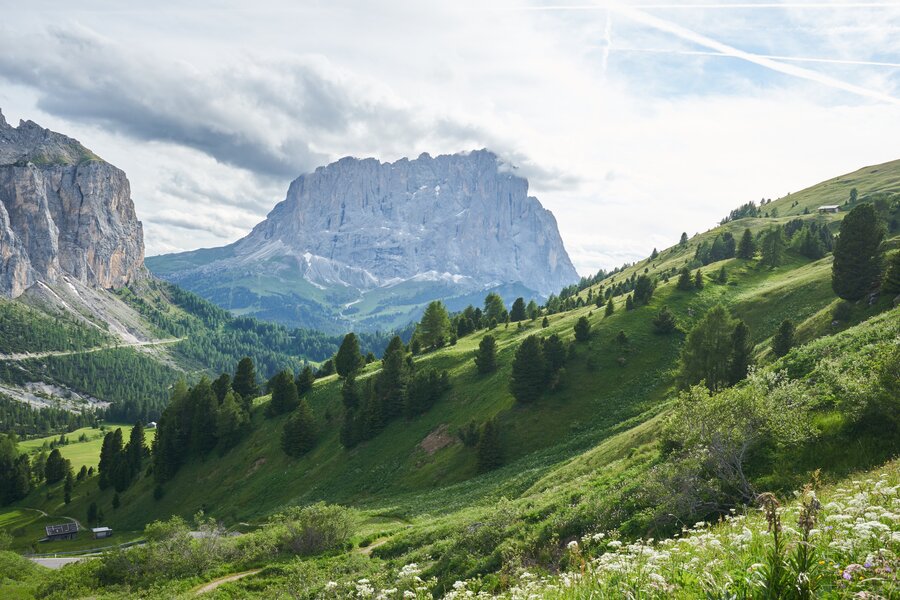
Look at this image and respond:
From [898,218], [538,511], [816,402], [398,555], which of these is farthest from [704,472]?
[898,218]

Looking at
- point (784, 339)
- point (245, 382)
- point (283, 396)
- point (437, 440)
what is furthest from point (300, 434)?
point (784, 339)

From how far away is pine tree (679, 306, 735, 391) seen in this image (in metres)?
49.2

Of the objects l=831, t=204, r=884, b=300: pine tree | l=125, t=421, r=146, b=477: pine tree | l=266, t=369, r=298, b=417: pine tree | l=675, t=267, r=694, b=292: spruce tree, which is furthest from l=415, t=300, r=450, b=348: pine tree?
l=831, t=204, r=884, b=300: pine tree

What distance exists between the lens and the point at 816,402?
2108 centimetres

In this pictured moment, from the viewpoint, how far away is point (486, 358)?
80.1 meters

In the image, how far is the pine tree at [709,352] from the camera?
49.2 meters

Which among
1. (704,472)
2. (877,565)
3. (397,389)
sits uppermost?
(877,565)

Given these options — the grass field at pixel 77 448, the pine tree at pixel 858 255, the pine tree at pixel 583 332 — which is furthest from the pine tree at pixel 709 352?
the grass field at pixel 77 448

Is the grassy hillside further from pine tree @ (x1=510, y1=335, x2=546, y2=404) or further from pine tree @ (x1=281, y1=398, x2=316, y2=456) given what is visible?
pine tree @ (x1=281, y1=398, x2=316, y2=456)

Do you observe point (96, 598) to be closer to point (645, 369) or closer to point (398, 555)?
point (398, 555)

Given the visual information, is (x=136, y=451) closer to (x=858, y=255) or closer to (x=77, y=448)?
(x=77, y=448)

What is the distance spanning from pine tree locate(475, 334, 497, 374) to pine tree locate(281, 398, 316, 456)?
1203 inches

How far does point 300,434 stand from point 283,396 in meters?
18.2

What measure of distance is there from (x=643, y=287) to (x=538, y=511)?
7010 cm
